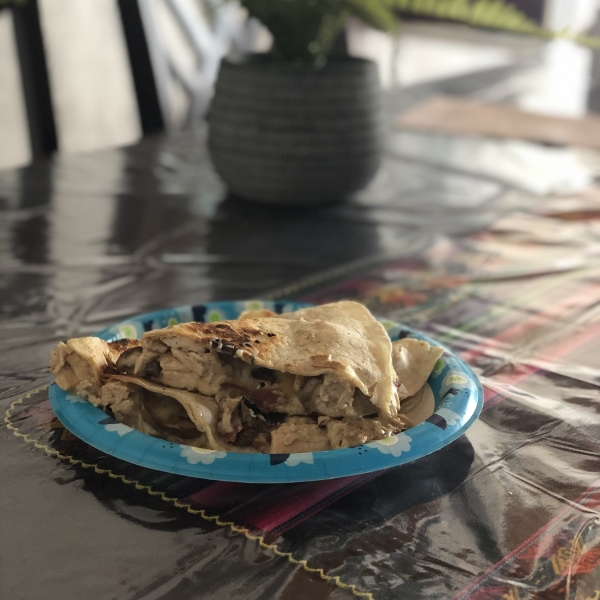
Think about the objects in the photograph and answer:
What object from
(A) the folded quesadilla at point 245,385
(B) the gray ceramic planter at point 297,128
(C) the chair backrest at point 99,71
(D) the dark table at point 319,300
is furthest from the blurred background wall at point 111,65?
(A) the folded quesadilla at point 245,385

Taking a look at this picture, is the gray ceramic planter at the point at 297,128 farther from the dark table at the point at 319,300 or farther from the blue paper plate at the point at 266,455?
the blue paper plate at the point at 266,455

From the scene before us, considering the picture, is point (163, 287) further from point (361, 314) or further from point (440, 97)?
point (440, 97)

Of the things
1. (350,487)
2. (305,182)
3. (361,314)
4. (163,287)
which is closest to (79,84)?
(305,182)

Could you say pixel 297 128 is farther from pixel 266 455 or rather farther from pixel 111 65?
pixel 111 65

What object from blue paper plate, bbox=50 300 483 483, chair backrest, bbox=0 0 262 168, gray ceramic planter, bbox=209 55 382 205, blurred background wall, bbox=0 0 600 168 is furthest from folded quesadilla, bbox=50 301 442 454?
chair backrest, bbox=0 0 262 168

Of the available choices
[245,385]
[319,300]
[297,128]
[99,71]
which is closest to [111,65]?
[99,71]

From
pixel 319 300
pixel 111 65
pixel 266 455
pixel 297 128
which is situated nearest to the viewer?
pixel 266 455
